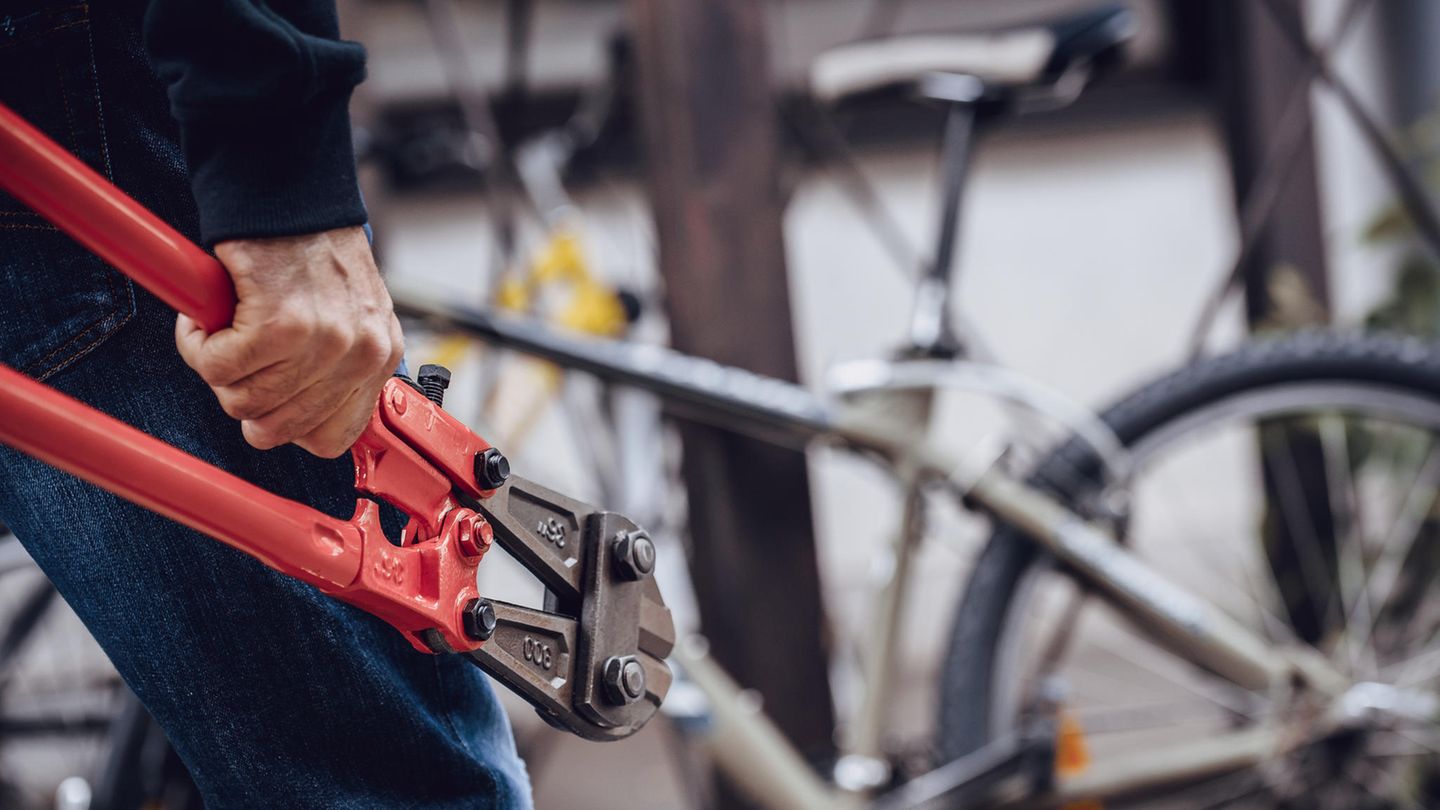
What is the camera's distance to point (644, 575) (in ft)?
2.13

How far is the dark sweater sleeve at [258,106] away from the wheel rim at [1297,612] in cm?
96

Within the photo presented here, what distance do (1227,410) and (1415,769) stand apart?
627mm

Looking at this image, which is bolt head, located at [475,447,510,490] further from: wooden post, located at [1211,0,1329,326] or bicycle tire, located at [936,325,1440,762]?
wooden post, located at [1211,0,1329,326]

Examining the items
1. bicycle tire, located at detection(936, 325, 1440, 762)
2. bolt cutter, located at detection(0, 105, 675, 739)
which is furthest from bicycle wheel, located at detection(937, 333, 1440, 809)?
bolt cutter, located at detection(0, 105, 675, 739)

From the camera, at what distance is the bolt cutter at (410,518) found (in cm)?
46

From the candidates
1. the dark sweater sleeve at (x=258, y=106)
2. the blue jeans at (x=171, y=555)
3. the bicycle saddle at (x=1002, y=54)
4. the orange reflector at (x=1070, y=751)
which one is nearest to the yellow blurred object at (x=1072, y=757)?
the orange reflector at (x=1070, y=751)

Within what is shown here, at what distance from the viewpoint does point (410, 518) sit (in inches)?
22.9

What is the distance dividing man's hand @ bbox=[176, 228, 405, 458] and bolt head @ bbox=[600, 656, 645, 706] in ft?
0.61

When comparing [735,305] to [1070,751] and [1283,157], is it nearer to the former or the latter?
[1070,751]

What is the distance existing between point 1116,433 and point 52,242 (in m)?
1.03

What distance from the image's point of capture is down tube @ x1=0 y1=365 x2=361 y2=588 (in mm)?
439

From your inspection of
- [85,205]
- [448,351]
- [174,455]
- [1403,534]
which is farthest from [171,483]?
[1403,534]

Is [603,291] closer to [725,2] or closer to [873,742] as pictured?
[725,2]

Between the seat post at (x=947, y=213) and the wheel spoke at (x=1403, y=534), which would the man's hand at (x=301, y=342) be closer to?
the seat post at (x=947, y=213)
